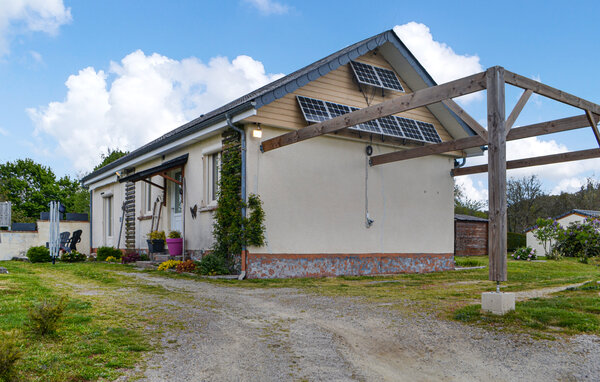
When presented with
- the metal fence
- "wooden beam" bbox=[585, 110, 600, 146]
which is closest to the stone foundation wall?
"wooden beam" bbox=[585, 110, 600, 146]

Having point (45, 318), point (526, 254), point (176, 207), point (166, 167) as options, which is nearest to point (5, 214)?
point (176, 207)

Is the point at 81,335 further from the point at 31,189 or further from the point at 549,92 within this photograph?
the point at 31,189

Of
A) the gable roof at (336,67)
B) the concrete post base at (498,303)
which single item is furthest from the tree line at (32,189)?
the concrete post base at (498,303)

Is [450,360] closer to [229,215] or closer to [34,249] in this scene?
[229,215]

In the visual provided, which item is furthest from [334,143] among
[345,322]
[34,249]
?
[34,249]

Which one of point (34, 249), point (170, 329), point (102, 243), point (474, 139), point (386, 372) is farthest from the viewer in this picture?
point (102, 243)

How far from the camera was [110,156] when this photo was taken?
3641cm

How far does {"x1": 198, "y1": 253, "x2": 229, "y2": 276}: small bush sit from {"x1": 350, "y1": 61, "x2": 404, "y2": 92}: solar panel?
5.63 m

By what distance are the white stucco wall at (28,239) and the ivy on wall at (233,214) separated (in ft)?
44.2

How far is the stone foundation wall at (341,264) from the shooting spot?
406 inches

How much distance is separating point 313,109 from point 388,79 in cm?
285

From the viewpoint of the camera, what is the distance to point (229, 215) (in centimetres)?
1052

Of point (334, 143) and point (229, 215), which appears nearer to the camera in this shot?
point (229, 215)

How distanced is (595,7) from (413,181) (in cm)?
597
